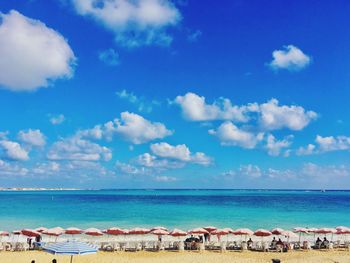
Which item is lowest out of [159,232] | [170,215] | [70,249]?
[170,215]

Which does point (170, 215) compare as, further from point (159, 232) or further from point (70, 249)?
point (70, 249)

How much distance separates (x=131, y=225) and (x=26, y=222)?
11.8 meters

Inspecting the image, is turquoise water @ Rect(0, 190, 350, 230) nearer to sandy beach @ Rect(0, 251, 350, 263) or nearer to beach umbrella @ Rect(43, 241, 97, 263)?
sandy beach @ Rect(0, 251, 350, 263)

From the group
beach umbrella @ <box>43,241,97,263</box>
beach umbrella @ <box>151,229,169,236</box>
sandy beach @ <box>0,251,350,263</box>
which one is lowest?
sandy beach @ <box>0,251,350,263</box>

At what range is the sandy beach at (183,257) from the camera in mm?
19391

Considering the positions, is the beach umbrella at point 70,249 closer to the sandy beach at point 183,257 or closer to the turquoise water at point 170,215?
the sandy beach at point 183,257

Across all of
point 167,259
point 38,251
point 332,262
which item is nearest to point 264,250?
point 332,262

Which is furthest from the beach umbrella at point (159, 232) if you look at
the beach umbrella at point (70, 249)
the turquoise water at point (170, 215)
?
the turquoise water at point (170, 215)

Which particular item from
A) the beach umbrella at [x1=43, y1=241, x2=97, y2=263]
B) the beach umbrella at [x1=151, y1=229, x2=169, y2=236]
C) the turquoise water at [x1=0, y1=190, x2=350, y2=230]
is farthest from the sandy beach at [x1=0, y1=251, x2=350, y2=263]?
the turquoise water at [x1=0, y1=190, x2=350, y2=230]

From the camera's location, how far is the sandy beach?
19.4m

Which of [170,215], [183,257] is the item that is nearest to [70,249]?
[183,257]

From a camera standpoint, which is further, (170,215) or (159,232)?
(170,215)

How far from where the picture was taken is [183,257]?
2066 cm

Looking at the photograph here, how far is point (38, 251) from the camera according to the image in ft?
71.9
